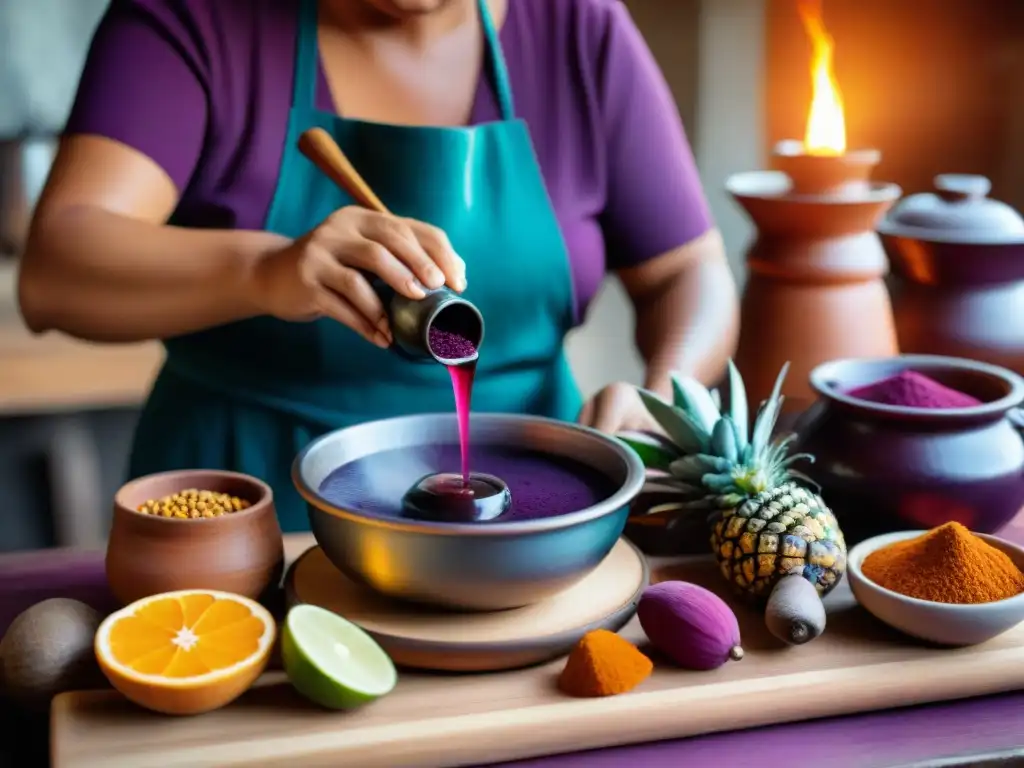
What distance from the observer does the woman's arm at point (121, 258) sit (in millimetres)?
1219

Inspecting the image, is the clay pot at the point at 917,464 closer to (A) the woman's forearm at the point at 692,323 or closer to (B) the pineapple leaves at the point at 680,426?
(B) the pineapple leaves at the point at 680,426

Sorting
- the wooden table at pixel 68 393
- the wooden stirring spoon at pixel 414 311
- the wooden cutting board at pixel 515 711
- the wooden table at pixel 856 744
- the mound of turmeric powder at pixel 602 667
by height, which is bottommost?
the wooden table at pixel 68 393

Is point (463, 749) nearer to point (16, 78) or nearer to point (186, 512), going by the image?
point (186, 512)

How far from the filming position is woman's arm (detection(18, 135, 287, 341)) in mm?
1219

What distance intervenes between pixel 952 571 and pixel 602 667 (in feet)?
1.05

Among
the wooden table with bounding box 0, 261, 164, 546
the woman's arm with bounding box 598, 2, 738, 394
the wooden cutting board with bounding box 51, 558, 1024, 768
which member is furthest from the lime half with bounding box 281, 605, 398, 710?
the wooden table with bounding box 0, 261, 164, 546

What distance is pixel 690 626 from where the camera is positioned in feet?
3.06

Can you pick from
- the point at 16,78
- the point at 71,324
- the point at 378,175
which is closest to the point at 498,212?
the point at 378,175

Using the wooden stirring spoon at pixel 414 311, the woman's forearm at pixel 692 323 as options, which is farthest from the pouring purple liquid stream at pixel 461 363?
the woman's forearm at pixel 692 323

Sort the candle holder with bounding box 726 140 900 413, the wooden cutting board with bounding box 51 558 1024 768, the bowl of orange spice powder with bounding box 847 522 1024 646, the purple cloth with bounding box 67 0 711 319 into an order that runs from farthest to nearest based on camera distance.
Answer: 1. the candle holder with bounding box 726 140 900 413
2. the purple cloth with bounding box 67 0 711 319
3. the bowl of orange spice powder with bounding box 847 522 1024 646
4. the wooden cutting board with bounding box 51 558 1024 768

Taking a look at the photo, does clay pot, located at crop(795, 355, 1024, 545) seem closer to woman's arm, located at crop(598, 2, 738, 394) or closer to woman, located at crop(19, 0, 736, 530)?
woman, located at crop(19, 0, 736, 530)

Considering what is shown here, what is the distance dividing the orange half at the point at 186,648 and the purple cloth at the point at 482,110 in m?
0.64

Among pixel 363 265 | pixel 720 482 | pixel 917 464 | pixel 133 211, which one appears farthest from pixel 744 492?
pixel 133 211

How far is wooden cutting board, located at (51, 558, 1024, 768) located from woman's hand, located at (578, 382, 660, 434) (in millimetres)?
352
